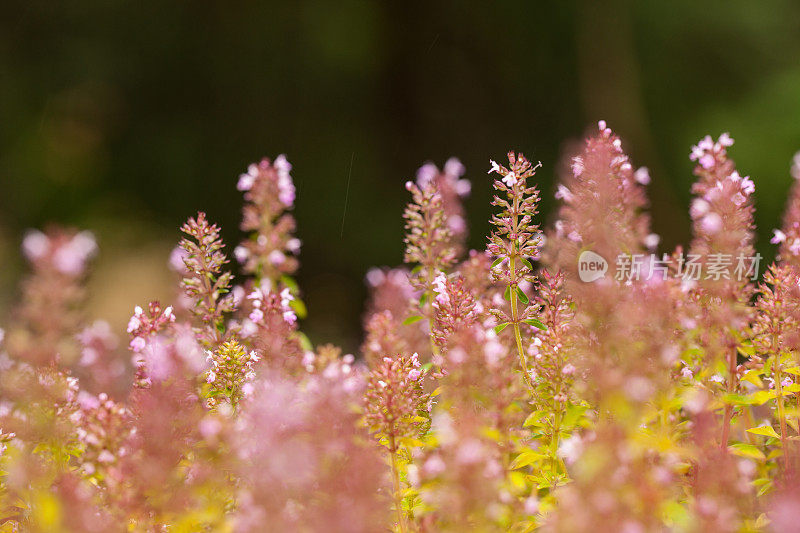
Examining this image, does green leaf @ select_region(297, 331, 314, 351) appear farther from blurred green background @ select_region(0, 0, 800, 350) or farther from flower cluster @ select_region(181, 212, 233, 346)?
blurred green background @ select_region(0, 0, 800, 350)

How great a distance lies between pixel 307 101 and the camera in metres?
9.32

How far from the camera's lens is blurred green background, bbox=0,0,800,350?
8.97m

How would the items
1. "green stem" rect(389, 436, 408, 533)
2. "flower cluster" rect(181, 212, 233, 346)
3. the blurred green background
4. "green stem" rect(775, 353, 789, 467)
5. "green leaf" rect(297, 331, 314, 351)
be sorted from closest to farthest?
"green stem" rect(389, 436, 408, 533) < "green stem" rect(775, 353, 789, 467) < "flower cluster" rect(181, 212, 233, 346) < "green leaf" rect(297, 331, 314, 351) < the blurred green background

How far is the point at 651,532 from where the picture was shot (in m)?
1.48

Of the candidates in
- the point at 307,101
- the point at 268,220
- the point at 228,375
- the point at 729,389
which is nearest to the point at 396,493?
the point at 228,375

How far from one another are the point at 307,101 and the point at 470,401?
7.85m

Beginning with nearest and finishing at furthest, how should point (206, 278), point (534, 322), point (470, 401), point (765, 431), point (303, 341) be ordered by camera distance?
point (470, 401)
point (765, 431)
point (534, 322)
point (206, 278)
point (303, 341)

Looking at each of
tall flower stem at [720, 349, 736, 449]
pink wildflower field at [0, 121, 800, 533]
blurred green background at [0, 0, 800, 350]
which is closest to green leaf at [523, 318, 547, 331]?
pink wildflower field at [0, 121, 800, 533]

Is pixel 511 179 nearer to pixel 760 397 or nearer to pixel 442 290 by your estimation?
pixel 442 290

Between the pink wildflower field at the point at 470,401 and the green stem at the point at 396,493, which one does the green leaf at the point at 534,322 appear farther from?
the green stem at the point at 396,493

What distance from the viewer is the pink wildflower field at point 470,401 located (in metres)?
1.53

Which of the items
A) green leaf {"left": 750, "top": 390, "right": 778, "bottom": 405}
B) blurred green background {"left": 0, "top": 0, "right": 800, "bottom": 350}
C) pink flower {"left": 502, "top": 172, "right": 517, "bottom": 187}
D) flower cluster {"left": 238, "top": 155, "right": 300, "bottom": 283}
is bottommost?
green leaf {"left": 750, "top": 390, "right": 778, "bottom": 405}

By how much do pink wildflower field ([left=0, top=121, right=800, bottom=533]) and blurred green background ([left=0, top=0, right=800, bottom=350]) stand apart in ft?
21.0

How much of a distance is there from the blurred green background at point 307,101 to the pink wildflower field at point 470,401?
642 centimetres
